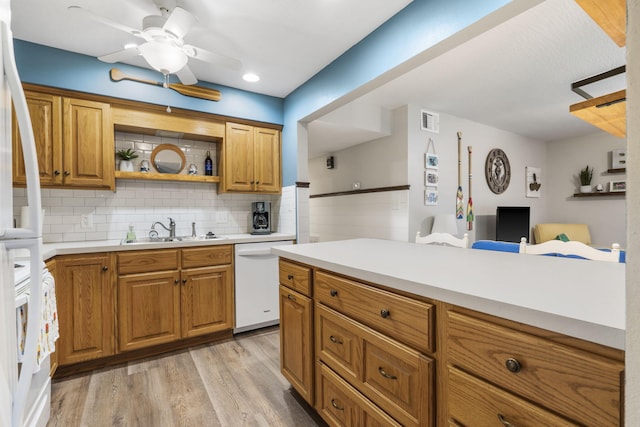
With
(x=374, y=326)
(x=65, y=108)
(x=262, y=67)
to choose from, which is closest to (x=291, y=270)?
(x=374, y=326)

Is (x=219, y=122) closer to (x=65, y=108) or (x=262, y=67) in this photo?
(x=262, y=67)

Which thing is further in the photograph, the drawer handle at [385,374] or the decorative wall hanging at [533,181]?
the decorative wall hanging at [533,181]

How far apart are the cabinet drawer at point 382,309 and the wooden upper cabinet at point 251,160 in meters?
1.92

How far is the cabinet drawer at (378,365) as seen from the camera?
1004 millimetres

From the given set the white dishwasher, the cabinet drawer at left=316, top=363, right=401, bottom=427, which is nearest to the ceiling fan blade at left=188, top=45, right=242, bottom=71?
the white dishwasher

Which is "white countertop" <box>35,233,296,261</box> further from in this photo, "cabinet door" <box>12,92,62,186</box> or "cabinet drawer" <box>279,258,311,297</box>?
"cabinet drawer" <box>279,258,311,297</box>

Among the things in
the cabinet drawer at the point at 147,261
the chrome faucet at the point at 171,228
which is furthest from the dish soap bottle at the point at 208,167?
the cabinet drawer at the point at 147,261

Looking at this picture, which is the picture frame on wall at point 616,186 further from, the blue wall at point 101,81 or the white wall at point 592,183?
the blue wall at point 101,81

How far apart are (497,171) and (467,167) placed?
2.78ft

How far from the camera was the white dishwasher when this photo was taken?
280 centimetres

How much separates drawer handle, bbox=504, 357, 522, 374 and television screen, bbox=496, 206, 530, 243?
457 centimetres

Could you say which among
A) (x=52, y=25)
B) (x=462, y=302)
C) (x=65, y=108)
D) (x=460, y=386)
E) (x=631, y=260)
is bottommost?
(x=460, y=386)

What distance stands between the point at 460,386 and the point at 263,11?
2.27 meters

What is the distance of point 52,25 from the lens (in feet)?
6.79
